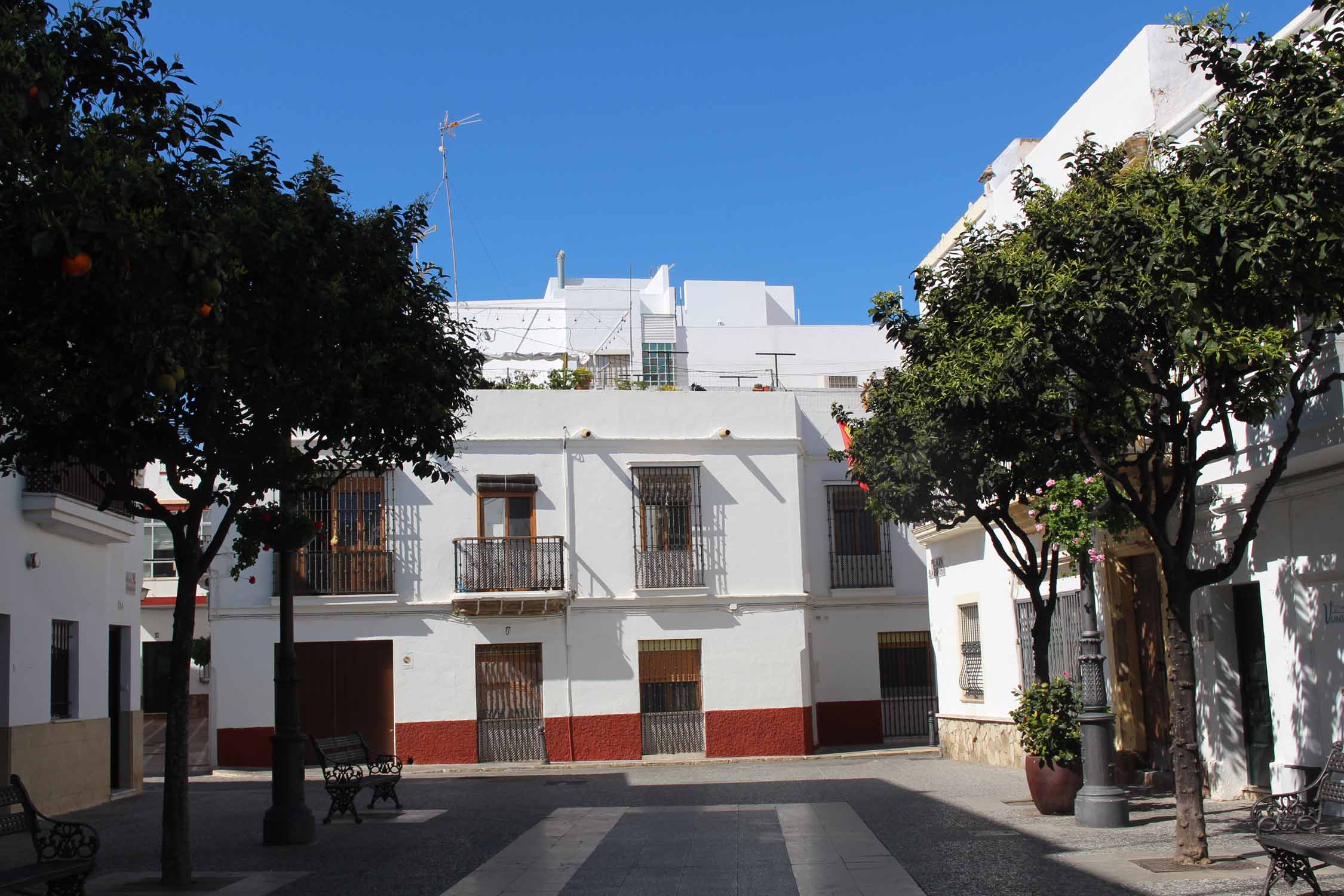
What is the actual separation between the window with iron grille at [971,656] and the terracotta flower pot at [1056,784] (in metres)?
7.96

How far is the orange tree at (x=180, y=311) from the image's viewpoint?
7738 mm

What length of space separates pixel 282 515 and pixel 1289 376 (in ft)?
29.8

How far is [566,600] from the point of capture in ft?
80.4

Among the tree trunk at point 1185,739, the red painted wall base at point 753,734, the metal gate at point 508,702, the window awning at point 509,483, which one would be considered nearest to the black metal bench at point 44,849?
the tree trunk at point 1185,739

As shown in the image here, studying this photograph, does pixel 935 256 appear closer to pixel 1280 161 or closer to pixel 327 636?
pixel 327 636

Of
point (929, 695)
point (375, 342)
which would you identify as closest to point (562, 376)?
point (929, 695)

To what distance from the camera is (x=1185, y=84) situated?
16047mm

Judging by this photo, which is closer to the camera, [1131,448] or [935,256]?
[1131,448]

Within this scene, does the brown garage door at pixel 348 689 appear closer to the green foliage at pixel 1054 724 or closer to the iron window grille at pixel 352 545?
the iron window grille at pixel 352 545

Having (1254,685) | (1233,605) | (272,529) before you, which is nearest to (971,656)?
(1233,605)

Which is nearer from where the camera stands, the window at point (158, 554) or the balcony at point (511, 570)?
the balcony at point (511, 570)

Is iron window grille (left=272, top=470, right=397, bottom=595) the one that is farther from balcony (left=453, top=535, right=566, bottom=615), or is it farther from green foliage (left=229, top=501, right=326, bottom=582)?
green foliage (left=229, top=501, right=326, bottom=582)

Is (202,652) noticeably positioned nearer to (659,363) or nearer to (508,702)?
(508,702)

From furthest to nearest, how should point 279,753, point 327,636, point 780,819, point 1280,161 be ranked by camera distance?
1. point 327,636
2. point 780,819
3. point 279,753
4. point 1280,161
